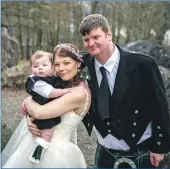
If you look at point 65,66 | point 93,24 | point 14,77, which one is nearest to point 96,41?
point 93,24

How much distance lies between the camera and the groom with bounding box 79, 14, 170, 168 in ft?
6.95

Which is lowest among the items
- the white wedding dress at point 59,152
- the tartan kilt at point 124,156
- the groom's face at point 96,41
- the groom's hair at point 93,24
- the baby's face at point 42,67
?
the tartan kilt at point 124,156

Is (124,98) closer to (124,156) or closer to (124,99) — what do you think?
(124,99)

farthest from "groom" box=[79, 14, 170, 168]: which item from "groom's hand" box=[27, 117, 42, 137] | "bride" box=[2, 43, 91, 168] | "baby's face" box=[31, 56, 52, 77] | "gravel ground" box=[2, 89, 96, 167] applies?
"gravel ground" box=[2, 89, 96, 167]

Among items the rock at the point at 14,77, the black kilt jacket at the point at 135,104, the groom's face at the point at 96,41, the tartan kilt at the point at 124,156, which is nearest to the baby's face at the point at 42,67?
the black kilt jacket at the point at 135,104

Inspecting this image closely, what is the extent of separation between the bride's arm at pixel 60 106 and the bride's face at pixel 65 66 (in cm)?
10

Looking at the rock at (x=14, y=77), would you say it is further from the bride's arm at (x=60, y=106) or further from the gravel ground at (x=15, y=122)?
the bride's arm at (x=60, y=106)

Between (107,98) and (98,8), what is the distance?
10.9 m

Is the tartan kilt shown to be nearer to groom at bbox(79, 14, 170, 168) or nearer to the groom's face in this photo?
groom at bbox(79, 14, 170, 168)

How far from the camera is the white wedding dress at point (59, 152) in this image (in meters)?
2.15

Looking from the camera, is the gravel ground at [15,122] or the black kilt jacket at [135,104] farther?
the gravel ground at [15,122]

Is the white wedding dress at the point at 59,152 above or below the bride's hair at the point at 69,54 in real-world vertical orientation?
below

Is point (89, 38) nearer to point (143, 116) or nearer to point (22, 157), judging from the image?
point (143, 116)

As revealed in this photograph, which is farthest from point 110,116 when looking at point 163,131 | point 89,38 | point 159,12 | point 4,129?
point 159,12
